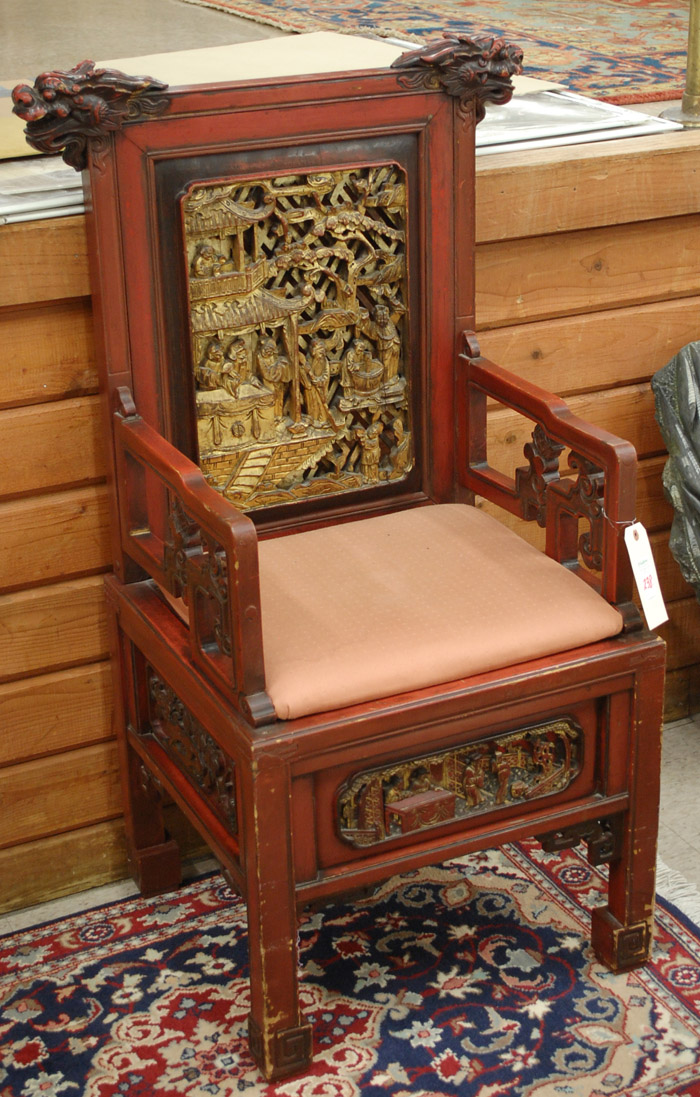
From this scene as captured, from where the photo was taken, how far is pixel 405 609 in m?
1.88

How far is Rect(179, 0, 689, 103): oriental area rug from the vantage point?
→ 3.58 metres

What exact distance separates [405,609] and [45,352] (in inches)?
25.7

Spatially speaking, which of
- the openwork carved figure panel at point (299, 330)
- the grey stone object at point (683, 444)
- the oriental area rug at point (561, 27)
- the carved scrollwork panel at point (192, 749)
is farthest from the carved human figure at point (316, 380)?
the oriental area rug at point (561, 27)

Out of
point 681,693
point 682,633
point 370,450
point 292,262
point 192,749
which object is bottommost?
point 681,693

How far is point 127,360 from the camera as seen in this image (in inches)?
77.2

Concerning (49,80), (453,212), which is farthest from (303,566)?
(49,80)

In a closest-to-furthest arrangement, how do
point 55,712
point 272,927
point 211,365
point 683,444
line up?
point 272,927 < point 211,365 < point 55,712 < point 683,444

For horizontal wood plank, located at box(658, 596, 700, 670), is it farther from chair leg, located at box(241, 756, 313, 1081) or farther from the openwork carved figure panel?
chair leg, located at box(241, 756, 313, 1081)

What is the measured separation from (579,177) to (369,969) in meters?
1.31

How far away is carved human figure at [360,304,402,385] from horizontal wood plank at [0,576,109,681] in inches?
22.2

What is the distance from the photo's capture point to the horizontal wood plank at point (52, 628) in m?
2.18

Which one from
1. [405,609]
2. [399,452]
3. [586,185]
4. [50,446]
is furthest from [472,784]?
[586,185]

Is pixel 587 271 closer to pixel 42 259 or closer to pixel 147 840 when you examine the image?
pixel 42 259

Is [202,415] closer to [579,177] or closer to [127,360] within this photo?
[127,360]
